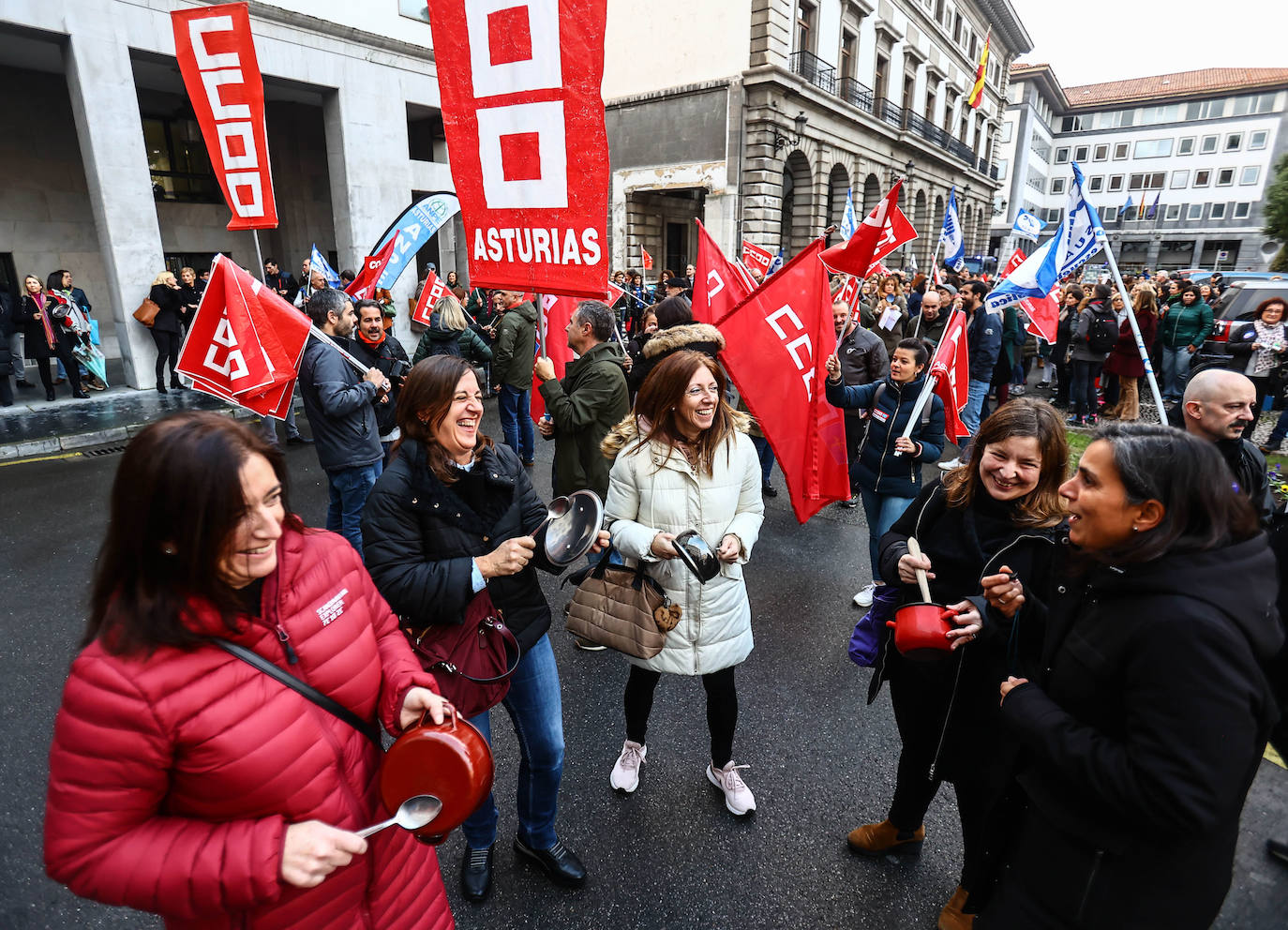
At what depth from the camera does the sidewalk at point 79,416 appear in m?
7.98

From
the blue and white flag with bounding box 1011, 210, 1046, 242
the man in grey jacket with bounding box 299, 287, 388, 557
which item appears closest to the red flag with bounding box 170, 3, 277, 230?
the man in grey jacket with bounding box 299, 287, 388, 557

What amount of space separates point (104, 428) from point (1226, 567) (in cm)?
1075

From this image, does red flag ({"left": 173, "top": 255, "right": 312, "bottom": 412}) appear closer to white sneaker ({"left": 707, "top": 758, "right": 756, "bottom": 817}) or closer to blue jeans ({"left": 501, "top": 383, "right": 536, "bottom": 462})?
blue jeans ({"left": 501, "top": 383, "right": 536, "bottom": 462})

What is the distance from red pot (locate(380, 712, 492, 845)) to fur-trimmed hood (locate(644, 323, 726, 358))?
2.61 meters

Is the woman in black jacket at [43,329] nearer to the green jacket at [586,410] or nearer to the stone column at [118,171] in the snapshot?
the stone column at [118,171]

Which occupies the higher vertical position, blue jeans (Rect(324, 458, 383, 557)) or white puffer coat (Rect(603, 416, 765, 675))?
white puffer coat (Rect(603, 416, 765, 675))

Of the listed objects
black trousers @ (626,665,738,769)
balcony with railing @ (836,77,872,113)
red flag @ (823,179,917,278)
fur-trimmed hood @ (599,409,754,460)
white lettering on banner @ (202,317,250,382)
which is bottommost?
black trousers @ (626,665,738,769)

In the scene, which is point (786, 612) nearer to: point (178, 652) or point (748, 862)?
point (748, 862)

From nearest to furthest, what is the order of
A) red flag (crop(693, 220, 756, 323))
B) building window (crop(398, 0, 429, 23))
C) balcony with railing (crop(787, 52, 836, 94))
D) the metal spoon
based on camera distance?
the metal spoon < red flag (crop(693, 220, 756, 323)) < building window (crop(398, 0, 429, 23)) < balcony with railing (crop(787, 52, 836, 94))

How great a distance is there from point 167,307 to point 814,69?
68.1 ft

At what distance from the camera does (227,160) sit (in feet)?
15.9

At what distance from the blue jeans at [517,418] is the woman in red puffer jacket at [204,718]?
18.7 feet

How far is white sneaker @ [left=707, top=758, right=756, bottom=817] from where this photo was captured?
2.87 metres

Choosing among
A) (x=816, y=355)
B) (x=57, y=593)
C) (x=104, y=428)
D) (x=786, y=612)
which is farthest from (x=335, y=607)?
(x=104, y=428)
